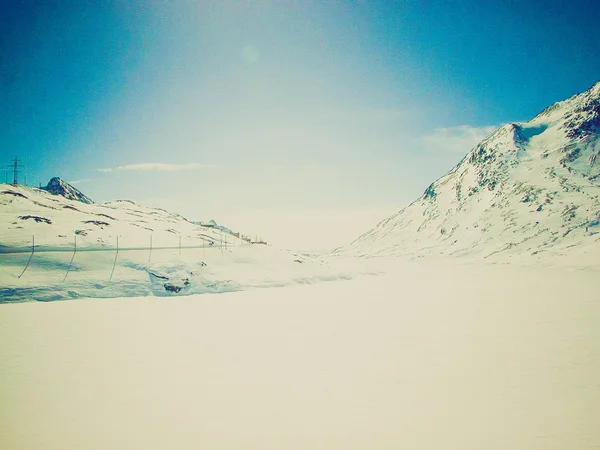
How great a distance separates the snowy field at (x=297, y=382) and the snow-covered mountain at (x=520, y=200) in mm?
77435

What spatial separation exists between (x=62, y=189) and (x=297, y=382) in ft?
443

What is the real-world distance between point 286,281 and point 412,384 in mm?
29113

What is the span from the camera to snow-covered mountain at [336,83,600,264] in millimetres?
88812

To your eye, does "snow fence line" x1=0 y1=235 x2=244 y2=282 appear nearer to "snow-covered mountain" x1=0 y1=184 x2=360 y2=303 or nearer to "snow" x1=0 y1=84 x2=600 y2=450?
"snow-covered mountain" x1=0 y1=184 x2=360 y2=303

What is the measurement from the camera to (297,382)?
36.3 ft

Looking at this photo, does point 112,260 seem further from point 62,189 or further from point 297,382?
point 62,189

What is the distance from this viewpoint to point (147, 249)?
36.8 meters

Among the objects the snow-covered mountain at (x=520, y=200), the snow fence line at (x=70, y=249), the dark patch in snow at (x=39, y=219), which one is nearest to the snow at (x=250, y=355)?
the snow fence line at (x=70, y=249)

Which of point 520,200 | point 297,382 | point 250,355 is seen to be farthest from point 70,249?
point 520,200

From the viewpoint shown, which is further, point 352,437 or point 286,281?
point 286,281

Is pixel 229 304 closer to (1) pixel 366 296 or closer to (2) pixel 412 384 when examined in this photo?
(1) pixel 366 296

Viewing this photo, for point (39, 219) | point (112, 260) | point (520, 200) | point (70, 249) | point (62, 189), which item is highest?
point (520, 200)

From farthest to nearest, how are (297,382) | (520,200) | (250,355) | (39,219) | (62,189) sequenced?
(520,200) → (62,189) → (39,219) → (250,355) → (297,382)

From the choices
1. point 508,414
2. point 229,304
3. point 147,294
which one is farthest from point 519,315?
point 147,294
